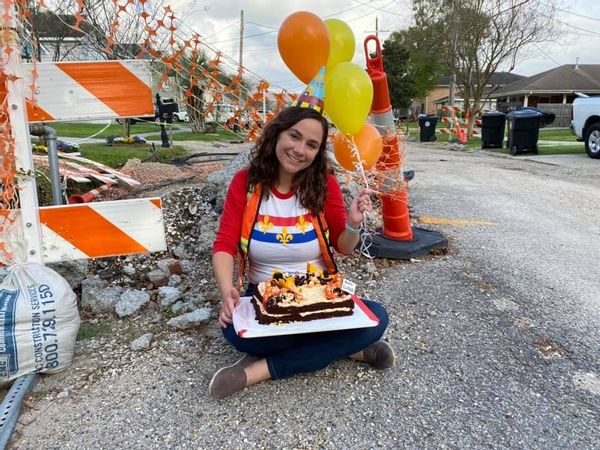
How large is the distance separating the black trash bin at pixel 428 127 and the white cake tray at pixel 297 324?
20026mm

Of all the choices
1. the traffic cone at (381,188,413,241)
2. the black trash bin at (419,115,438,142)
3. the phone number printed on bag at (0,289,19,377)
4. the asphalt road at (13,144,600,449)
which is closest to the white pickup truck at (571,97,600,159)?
the black trash bin at (419,115,438,142)

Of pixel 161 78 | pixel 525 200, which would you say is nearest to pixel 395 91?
pixel 525 200

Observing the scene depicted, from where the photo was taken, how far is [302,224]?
246 cm

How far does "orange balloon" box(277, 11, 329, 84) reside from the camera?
2465 mm

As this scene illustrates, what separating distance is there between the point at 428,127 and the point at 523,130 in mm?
7774

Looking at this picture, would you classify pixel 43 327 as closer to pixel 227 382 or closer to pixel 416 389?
pixel 227 382

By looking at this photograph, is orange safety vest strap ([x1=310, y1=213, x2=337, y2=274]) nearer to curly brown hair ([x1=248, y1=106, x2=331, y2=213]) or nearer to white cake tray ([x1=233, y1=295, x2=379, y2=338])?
curly brown hair ([x1=248, y1=106, x2=331, y2=213])

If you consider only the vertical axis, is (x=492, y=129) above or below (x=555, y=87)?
below

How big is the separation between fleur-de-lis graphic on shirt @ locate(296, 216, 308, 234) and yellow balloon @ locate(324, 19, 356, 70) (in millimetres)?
964

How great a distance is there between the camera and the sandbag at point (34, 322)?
7.06 feet

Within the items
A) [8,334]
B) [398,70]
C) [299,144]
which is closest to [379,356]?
[299,144]

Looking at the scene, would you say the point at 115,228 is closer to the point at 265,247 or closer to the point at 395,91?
the point at 265,247

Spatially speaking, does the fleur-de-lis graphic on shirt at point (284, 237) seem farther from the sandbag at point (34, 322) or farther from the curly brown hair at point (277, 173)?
the sandbag at point (34, 322)

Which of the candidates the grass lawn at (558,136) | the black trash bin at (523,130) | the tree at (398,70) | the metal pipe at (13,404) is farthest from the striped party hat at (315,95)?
the tree at (398,70)
